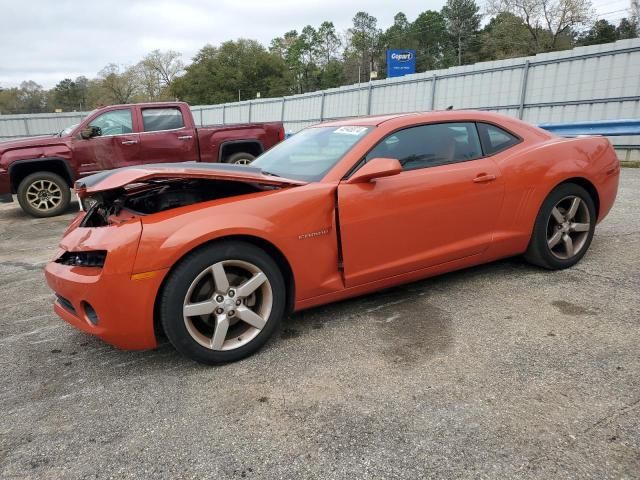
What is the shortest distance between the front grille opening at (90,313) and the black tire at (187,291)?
0.37 meters

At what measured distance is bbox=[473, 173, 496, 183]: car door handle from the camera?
3525mm

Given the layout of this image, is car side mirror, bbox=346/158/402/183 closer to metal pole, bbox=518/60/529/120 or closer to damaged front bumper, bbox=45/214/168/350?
damaged front bumper, bbox=45/214/168/350

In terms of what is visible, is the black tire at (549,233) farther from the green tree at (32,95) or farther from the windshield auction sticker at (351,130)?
the green tree at (32,95)

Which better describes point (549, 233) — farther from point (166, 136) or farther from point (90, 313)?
point (166, 136)

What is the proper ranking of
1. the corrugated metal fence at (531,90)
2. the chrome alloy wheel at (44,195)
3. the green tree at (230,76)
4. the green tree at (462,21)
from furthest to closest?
1. the green tree at (462,21)
2. the green tree at (230,76)
3. the corrugated metal fence at (531,90)
4. the chrome alloy wheel at (44,195)

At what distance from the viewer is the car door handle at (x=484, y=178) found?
3.53 metres

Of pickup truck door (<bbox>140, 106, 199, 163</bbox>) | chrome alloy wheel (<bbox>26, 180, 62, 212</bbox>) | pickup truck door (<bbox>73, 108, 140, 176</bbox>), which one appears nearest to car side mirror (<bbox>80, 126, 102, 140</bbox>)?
pickup truck door (<bbox>73, 108, 140, 176</bbox>)

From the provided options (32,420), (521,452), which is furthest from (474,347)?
(32,420)

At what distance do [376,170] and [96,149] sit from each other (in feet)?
23.0

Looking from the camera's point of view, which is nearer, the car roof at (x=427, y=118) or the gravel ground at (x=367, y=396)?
the gravel ground at (x=367, y=396)

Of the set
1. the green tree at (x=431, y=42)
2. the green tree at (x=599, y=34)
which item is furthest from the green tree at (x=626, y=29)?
the green tree at (x=431, y=42)

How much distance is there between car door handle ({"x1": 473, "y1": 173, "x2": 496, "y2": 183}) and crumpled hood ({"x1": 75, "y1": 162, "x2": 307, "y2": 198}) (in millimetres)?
1339

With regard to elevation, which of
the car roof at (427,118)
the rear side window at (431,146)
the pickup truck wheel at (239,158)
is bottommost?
the pickup truck wheel at (239,158)

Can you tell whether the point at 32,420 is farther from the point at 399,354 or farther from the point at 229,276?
the point at 399,354
